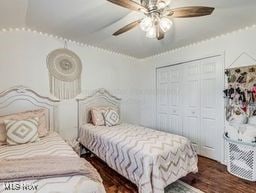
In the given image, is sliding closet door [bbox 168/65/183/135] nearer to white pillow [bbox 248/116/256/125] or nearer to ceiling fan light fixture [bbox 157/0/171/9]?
white pillow [bbox 248/116/256/125]

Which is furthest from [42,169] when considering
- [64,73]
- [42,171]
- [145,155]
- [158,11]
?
[64,73]

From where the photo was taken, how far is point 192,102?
351 cm

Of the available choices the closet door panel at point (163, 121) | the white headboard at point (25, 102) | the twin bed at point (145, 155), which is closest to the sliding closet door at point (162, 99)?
the closet door panel at point (163, 121)

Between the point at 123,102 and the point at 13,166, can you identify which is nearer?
the point at 13,166

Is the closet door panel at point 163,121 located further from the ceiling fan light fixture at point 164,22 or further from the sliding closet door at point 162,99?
the ceiling fan light fixture at point 164,22

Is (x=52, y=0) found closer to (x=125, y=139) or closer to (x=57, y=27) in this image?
(x=57, y=27)

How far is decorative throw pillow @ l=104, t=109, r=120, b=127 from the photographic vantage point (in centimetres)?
343

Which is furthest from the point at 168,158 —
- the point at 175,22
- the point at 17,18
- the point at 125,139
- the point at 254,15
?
the point at 17,18

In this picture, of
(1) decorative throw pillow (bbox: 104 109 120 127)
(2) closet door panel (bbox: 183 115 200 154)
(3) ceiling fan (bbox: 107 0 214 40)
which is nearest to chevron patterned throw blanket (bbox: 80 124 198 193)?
(1) decorative throw pillow (bbox: 104 109 120 127)

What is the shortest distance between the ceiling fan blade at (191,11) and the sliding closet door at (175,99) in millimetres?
1931

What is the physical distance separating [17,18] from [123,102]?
254 cm

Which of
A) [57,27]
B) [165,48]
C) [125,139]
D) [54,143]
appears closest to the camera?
[54,143]

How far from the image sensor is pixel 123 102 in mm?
4246

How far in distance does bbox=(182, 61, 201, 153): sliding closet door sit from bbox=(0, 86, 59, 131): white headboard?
8.11 ft
